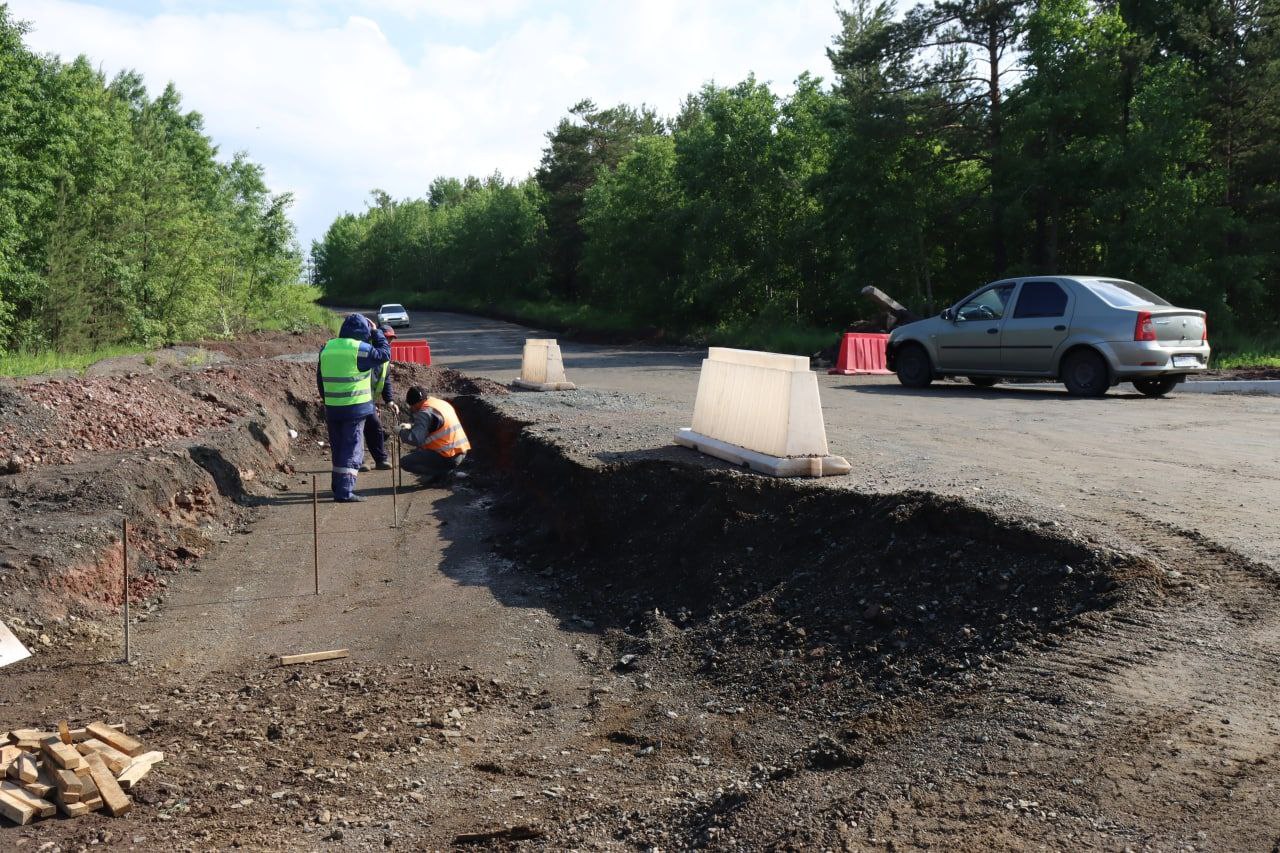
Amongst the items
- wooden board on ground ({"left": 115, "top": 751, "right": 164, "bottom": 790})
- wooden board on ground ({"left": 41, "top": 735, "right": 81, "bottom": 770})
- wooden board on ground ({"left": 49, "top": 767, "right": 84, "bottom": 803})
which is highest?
wooden board on ground ({"left": 41, "top": 735, "right": 81, "bottom": 770})

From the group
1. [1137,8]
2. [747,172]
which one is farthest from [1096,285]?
[747,172]

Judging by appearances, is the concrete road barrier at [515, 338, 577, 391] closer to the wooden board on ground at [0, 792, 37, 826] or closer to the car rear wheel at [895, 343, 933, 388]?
the car rear wheel at [895, 343, 933, 388]

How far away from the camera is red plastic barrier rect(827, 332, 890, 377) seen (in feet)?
70.9

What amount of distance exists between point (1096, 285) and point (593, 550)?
32.0 feet

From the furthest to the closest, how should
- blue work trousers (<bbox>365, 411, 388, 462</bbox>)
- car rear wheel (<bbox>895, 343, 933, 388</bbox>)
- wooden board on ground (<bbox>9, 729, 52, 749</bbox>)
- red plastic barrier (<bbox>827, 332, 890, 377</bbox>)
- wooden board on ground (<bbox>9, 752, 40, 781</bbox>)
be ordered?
1. red plastic barrier (<bbox>827, 332, 890, 377</bbox>)
2. car rear wheel (<bbox>895, 343, 933, 388</bbox>)
3. blue work trousers (<bbox>365, 411, 388, 462</bbox>)
4. wooden board on ground (<bbox>9, 729, 52, 749</bbox>)
5. wooden board on ground (<bbox>9, 752, 40, 781</bbox>)

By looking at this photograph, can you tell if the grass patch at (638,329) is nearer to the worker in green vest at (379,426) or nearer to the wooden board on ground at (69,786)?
the worker in green vest at (379,426)

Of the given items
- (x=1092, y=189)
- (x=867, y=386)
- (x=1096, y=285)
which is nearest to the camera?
(x=1096, y=285)

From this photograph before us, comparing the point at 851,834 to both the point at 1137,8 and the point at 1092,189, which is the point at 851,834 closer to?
the point at 1092,189

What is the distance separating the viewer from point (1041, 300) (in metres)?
15.6

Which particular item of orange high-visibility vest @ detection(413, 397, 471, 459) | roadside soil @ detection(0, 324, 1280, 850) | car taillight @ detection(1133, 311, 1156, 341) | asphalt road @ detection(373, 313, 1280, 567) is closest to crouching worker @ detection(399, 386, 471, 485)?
orange high-visibility vest @ detection(413, 397, 471, 459)

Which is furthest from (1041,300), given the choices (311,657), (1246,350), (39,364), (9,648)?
(39,364)

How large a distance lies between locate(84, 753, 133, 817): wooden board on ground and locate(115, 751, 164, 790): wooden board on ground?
0.06 metres

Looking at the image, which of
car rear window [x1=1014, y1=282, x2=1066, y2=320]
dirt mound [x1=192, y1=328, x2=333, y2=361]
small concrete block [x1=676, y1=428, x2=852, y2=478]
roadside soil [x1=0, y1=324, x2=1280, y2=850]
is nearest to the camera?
roadside soil [x1=0, y1=324, x2=1280, y2=850]

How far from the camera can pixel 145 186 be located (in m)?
27.9
